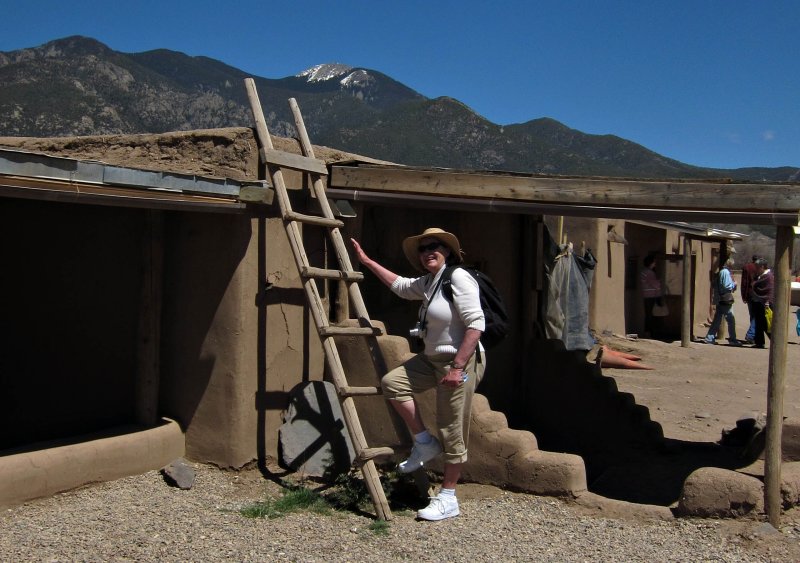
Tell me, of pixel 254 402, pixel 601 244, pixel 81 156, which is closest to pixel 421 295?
pixel 254 402

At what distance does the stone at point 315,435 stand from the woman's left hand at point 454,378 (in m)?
1.42

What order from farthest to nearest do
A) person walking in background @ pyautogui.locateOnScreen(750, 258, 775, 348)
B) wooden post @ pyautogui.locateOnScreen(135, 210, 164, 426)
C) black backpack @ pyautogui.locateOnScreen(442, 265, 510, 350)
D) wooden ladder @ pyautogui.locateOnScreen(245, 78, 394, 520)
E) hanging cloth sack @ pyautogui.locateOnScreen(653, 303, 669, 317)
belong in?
hanging cloth sack @ pyautogui.locateOnScreen(653, 303, 669, 317), person walking in background @ pyautogui.locateOnScreen(750, 258, 775, 348), wooden post @ pyautogui.locateOnScreen(135, 210, 164, 426), wooden ladder @ pyautogui.locateOnScreen(245, 78, 394, 520), black backpack @ pyautogui.locateOnScreen(442, 265, 510, 350)

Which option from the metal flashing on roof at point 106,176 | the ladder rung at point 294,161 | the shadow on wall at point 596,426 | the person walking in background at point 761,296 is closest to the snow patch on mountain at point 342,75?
the person walking in background at point 761,296

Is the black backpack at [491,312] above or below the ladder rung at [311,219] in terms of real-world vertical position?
below

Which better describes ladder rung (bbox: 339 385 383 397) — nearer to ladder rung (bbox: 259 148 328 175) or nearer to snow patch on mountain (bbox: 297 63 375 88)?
ladder rung (bbox: 259 148 328 175)

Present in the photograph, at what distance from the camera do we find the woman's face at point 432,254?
503cm

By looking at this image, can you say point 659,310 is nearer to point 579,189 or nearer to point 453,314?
point 579,189

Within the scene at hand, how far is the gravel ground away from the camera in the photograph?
435cm

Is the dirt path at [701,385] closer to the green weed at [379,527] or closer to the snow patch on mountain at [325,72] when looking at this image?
the green weed at [379,527]

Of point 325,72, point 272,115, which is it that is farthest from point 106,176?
point 325,72

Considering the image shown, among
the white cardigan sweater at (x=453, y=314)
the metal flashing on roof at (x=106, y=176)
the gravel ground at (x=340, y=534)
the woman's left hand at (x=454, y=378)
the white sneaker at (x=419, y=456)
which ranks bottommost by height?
the gravel ground at (x=340, y=534)

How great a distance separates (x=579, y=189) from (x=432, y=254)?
1.10 m

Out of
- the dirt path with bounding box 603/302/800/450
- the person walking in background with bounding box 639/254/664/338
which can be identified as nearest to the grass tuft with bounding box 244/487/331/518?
the dirt path with bounding box 603/302/800/450

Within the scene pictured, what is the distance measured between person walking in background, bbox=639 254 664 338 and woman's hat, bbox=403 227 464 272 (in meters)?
11.7
